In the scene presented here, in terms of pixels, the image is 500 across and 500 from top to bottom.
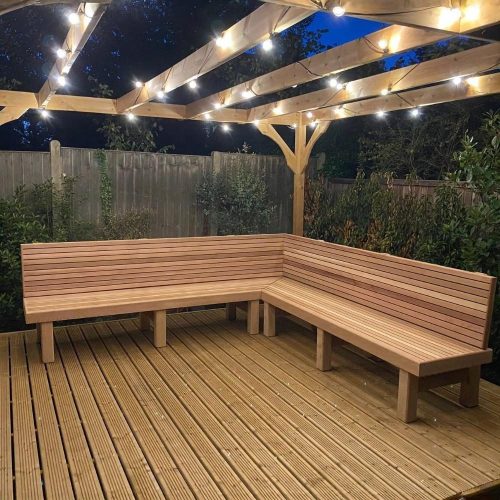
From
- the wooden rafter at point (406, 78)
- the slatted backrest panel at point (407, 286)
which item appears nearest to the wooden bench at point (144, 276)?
the slatted backrest panel at point (407, 286)

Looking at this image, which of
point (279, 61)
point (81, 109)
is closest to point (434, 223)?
point (81, 109)

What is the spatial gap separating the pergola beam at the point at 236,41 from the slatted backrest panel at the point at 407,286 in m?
2.01

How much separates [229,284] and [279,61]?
5958 mm

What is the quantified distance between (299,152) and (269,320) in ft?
8.24

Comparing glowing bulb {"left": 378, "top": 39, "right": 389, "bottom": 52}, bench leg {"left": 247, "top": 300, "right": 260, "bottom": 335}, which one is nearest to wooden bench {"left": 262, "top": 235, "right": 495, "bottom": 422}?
bench leg {"left": 247, "top": 300, "right": 260, "bottom": 335}

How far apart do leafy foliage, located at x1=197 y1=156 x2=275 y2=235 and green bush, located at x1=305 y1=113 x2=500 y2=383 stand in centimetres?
78

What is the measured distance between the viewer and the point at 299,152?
680 cm

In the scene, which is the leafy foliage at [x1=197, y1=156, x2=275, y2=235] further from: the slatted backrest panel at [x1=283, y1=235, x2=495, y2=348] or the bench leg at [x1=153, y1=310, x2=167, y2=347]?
the bench leg at [x1=153, y1=310, x2=167, y2=347]

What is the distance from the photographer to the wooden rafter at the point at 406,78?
3.87 m

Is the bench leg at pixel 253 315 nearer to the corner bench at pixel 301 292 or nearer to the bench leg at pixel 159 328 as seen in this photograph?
the corner bench at pixel 301 292

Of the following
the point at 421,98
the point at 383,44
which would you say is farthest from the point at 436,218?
the point at 383,44

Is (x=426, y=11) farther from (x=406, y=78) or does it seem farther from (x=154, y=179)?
(x=154, y=179)

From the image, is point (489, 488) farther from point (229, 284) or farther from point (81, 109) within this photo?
point (81, 109)

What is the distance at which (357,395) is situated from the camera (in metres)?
3.92
